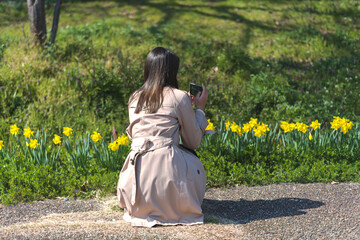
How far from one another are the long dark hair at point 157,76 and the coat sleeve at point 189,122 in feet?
0.59

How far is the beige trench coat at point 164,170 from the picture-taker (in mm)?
3451

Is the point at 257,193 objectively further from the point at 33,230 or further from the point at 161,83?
the point at 33,230

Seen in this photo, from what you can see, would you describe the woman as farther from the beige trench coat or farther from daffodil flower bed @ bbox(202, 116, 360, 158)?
daffodil flower bed @ bbox(202, 116, 360, 158)

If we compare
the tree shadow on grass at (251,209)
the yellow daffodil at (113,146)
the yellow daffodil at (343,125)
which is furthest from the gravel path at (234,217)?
the yellow daffodil at (343,125)

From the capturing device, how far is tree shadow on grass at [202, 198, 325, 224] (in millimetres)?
3801

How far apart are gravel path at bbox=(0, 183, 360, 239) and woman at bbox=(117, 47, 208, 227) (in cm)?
15

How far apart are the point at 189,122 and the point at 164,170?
44cm

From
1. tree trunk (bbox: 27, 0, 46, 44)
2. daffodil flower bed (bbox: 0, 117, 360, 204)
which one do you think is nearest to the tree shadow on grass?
daffodil flower bed (bbox: 0, 117, 360, 204)

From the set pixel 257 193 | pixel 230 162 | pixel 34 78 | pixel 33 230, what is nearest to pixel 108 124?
pixel 34 78

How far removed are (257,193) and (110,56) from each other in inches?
177

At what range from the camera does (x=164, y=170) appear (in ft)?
11.3

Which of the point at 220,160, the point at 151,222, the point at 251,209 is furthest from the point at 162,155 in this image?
the point at 220,160

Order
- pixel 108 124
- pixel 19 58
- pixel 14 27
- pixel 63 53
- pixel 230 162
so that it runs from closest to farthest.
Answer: pixel 230 162
pixel 108 124
pixel 19 58
pixel 63 53
pixel 14 27

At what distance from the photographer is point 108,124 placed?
20.1ft
